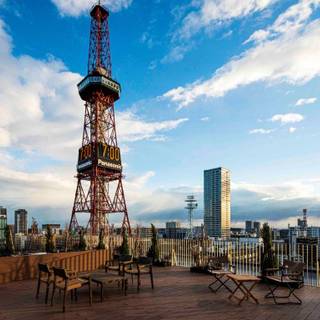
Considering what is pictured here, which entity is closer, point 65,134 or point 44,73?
point 44,73

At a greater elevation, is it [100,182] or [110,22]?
[110,22]

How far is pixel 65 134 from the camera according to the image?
22.1 m

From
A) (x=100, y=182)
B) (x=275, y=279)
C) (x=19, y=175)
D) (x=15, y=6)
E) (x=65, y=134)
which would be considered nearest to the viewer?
(x=275, y=279)

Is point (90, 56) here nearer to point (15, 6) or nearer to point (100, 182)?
point (100, 182)

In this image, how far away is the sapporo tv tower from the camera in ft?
149

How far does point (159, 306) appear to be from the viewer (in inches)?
267

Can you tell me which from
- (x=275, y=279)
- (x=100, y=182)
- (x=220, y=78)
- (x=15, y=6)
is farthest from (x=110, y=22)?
(x=275, y=279)

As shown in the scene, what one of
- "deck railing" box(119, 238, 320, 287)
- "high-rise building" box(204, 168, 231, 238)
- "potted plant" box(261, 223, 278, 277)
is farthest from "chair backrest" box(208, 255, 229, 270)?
"high-rise building" box(204, 168, 231, 238)

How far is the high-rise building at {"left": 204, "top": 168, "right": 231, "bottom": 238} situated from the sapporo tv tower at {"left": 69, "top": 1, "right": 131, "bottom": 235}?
2908 cm

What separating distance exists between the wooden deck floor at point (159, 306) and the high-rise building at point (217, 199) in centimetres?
6320

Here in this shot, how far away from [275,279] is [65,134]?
17716 millimetres

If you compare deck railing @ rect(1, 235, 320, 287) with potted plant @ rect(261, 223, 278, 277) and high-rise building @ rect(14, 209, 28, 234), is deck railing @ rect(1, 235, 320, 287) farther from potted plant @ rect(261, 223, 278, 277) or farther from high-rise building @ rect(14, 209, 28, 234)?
high-rise building @ rect(14, 209, 28, 234)

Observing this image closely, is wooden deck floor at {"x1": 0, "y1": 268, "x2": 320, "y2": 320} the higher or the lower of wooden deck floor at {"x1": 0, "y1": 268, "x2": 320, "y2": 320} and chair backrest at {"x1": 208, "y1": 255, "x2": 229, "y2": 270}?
the lower

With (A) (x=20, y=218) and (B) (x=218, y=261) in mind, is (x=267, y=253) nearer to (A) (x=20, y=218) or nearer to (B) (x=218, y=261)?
(B) (x=218, y=261)
